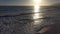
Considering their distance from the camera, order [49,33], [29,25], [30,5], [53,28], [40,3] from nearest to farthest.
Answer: [49,33] < [53,28] < [29,25] < [30,5] < [40,3]

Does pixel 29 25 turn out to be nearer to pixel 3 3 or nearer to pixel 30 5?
pixel 30 5

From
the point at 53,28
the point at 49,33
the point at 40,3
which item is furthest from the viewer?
the point at 40,3

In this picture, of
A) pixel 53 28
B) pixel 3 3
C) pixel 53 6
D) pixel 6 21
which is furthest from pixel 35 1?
pixel 53 28

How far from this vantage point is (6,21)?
464 cm

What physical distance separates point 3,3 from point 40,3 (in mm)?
1804

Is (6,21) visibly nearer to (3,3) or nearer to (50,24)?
(50,24)

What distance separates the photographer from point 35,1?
742 cm

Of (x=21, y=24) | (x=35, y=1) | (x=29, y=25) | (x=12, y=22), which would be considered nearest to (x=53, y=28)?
(x=29, y=25)

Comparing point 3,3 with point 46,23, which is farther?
point 3,3

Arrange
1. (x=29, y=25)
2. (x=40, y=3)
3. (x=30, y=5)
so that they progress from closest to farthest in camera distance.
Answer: (x=29, y=25), (x=30, y=5), (x=40, y=3)

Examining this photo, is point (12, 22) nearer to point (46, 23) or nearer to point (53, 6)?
point (46, 23)

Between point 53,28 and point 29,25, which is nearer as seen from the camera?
point 53,28

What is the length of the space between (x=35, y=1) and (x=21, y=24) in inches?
127

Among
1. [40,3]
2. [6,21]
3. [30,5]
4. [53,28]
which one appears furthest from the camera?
[40,3]
